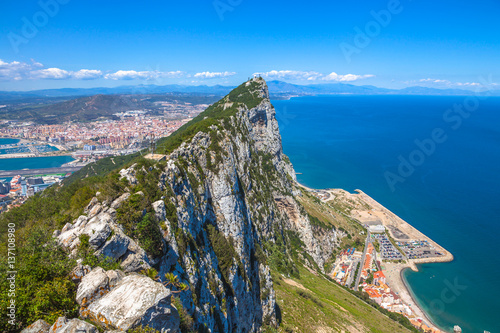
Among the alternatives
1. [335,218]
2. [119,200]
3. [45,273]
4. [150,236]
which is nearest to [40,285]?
[45,273]

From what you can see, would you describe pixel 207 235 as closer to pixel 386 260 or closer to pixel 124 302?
pixel 124 302

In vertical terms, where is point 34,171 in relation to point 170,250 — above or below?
below

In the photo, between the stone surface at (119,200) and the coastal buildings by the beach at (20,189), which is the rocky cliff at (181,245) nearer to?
the stone surface at (119,200)

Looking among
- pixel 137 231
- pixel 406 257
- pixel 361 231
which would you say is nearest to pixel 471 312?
pixel 406 257

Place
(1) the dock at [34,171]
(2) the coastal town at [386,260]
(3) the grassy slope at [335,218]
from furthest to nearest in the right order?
(1) the dock at [34,171] < (3) the grassy slope at [335,218] < (2) the coastal town at [386,260]

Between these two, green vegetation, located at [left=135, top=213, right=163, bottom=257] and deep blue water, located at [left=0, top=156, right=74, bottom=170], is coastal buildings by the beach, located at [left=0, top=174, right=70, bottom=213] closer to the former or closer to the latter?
deep blue water, located at [left=0, top=156, right=74, bottom=170]

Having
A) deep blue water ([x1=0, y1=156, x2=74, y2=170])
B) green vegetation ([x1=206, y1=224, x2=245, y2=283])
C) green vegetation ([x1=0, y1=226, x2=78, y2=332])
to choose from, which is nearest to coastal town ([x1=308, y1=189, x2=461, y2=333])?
green vegetation ([x1=206, y1=224, x2=245, y2=283])

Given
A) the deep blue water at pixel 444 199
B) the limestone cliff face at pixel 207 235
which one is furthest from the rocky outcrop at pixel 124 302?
the deep blue water at pixel 444 199
